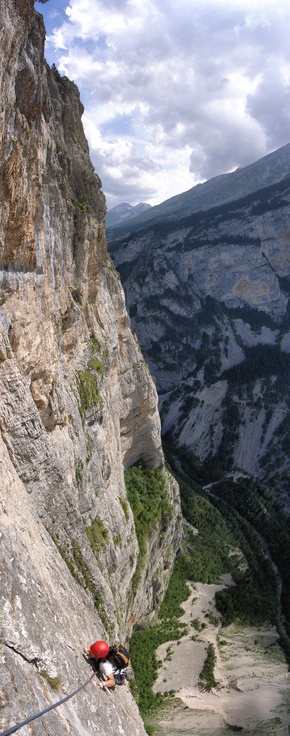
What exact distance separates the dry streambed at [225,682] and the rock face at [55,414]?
575 centimetres

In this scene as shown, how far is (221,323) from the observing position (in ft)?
437

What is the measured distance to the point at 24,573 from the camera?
1020 centimetres

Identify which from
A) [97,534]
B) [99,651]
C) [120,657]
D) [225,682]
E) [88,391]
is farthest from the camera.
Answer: [225,682]

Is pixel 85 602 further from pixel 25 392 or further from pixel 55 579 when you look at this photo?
pixel 25 392

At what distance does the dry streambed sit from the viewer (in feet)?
92.4

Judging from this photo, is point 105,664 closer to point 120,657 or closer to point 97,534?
point 120,657

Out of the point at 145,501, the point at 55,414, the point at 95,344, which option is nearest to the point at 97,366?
the point at 95,344

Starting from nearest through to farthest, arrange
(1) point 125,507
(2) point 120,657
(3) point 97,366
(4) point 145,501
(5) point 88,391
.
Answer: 1. (2) point 120,657
2. (5) point 88,391
3. (3) point 97,366
4. (1) point 125,507
5. (4) point 145,501

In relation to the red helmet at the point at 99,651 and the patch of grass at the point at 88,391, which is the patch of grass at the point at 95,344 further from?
the red helmet at the point at 99,651

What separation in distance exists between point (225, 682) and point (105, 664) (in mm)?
27584

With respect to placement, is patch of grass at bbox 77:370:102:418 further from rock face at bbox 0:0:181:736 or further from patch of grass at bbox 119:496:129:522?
patch of grass at bbox 119:496:129:522

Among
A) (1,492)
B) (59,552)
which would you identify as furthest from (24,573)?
(59,552)

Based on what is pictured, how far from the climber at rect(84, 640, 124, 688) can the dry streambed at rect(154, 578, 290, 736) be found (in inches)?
838

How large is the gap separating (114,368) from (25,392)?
18664 mm
